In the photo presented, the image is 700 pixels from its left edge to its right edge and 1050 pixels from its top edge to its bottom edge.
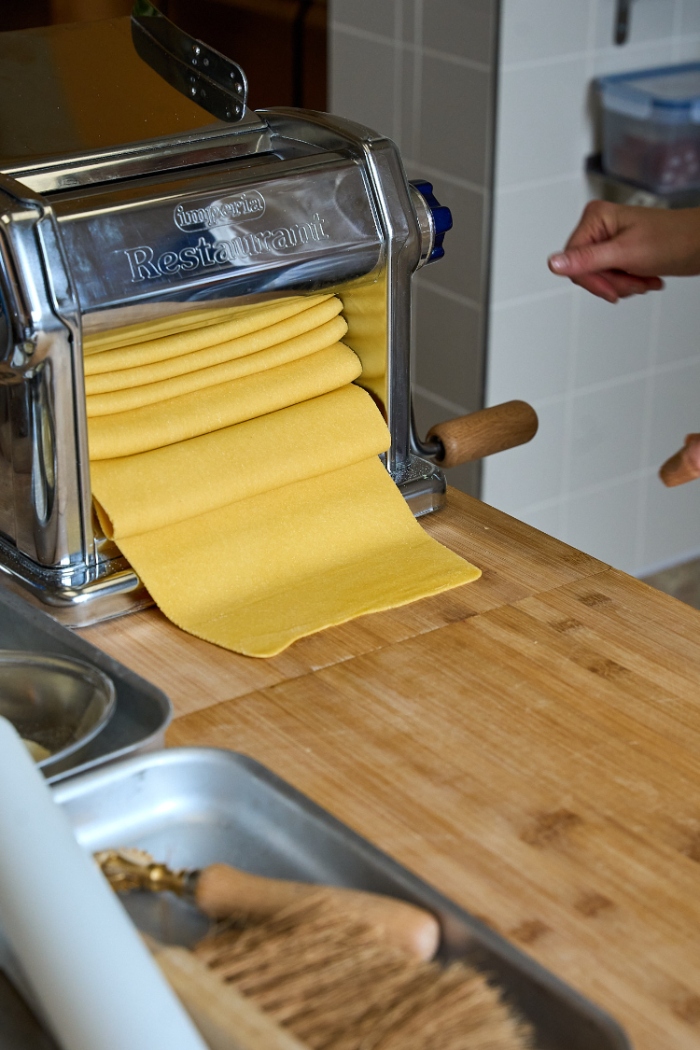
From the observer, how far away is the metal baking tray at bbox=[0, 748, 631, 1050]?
1.74 ft

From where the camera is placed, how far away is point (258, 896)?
0.54m

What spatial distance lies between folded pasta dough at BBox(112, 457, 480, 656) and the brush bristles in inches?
10.6

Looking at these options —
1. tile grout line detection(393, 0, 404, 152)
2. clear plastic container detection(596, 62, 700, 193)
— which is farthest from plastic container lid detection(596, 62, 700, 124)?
tile grout line detection(393, 0, 404, 152)

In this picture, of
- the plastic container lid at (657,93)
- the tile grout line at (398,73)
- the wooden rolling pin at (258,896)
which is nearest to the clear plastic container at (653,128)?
the plastic container lid at (657,93)

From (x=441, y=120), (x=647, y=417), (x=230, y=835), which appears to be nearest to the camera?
(x=230, y=835)

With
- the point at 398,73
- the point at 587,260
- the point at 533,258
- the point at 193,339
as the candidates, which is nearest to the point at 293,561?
the point at 193,339

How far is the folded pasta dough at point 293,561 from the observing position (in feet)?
2.61

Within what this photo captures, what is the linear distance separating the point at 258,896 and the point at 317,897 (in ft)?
0.10

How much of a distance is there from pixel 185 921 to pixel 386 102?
4.93 ft

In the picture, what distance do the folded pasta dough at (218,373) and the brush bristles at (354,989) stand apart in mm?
385

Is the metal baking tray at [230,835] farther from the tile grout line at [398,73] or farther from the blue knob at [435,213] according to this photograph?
the tile grout line at [398,73]

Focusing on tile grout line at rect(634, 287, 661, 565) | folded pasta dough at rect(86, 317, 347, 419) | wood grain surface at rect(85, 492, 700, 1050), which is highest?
folded pasta dough at rect(86, 317, 347, 419)

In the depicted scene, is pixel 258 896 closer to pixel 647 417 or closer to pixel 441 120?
pixel 441 120

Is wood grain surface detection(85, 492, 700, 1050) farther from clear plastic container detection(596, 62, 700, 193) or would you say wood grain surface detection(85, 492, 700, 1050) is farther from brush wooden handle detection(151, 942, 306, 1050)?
clear plastic container detection(596, 62, 700, 193)
